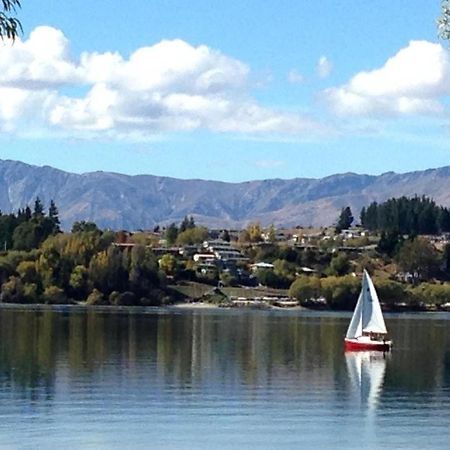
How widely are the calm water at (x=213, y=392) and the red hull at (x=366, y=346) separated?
1.21 metres

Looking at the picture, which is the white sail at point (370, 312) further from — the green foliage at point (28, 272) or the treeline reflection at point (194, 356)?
the green foliage at point (28, 272)

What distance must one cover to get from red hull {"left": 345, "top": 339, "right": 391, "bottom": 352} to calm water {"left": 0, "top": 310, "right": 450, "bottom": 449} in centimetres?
121

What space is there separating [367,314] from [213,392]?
45962mm

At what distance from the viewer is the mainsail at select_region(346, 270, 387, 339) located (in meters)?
106

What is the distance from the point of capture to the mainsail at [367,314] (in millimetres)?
105875

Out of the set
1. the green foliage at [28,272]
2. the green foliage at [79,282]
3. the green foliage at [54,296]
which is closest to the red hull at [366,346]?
the green foliage at [79,282]

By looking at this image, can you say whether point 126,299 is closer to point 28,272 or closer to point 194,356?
point 28,272

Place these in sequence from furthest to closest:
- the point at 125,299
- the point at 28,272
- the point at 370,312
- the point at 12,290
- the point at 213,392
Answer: the point at 125,299 < the point at 12,290 < the point at 28,272 < the point at 370,312 < the point at 213,392

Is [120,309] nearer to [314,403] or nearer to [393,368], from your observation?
[393,368]

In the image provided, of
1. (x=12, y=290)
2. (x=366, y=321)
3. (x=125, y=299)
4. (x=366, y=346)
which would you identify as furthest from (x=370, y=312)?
(x=12, y=290)

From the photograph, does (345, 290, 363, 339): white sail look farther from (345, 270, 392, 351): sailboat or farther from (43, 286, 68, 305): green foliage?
(43, 286, 68, 305): green foliage

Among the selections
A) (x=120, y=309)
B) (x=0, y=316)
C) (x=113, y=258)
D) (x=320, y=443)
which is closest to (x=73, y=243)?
(x=113, y=258)

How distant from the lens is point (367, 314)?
108 meters

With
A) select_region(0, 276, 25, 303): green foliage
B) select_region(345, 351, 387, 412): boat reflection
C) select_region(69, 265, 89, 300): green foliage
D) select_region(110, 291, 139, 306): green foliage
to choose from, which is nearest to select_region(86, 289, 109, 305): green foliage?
select_region(110, 291, 139, 306): green foliage
